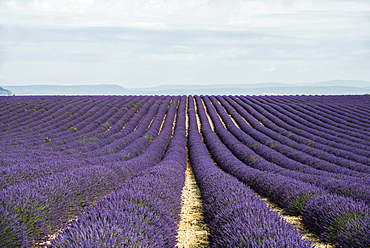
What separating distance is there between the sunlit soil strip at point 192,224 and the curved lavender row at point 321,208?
5.65ft

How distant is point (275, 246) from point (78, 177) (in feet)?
16.4

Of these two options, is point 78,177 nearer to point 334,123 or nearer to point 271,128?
point 271,128

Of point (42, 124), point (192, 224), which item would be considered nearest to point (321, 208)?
point (192, 224)

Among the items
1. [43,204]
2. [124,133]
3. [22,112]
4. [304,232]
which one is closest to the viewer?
[43,204]

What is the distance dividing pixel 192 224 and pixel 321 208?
7.74ft

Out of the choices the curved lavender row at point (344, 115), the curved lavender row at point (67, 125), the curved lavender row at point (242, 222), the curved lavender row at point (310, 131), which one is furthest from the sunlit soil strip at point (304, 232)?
the curved lavender row at point (344, 115)

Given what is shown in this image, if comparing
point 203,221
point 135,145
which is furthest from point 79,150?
point 203,221

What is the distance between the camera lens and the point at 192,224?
21.9 feet

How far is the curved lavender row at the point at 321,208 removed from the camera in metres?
4.47

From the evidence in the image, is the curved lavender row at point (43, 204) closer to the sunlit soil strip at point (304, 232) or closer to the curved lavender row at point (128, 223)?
the curved lavender row at point (128, 223)

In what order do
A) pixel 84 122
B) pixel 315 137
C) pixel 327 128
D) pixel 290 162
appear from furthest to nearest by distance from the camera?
pixel 84 122 < pixel 327 128 < pixel 315 137 < pixel 290 162

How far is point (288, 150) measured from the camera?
53.6 ft

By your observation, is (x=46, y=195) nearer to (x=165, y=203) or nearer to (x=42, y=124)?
(x=165, y=203)

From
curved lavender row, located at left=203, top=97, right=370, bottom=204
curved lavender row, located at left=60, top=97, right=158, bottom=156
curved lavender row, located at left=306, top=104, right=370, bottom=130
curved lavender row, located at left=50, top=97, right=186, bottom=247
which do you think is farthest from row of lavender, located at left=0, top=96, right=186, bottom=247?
curved lavender row, located at left=306, top=104, right=370, bottom=130
